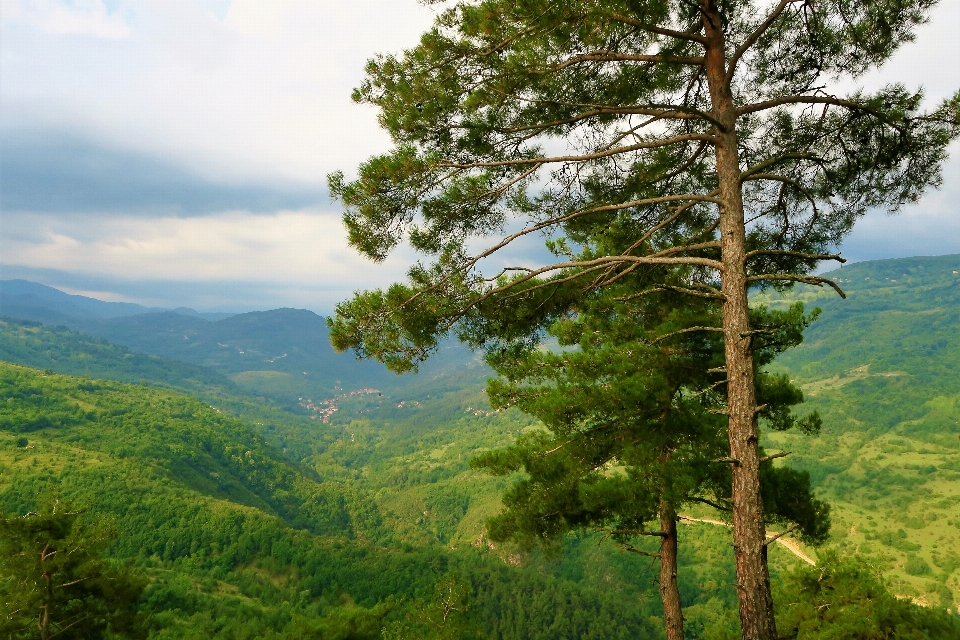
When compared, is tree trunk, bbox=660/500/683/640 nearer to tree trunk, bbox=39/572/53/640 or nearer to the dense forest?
the dense forest

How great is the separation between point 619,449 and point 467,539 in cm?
9598

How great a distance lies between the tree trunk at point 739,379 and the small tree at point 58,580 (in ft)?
42.3

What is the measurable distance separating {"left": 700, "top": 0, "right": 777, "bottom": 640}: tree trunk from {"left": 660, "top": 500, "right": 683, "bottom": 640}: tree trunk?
1767 millimetres

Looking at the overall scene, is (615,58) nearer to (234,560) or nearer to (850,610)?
(850,610)

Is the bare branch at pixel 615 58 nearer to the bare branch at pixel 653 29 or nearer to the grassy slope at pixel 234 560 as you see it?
the bare branch at pixel 653 29

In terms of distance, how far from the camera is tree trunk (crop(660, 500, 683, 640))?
17.5ft

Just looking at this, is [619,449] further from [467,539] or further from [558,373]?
[467,539]

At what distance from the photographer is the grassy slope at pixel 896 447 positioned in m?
70.9

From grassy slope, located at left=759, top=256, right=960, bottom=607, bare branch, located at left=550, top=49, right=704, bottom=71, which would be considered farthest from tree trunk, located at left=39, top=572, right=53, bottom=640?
grassy slope, located at left=759, top=256, right=960, bottom=607

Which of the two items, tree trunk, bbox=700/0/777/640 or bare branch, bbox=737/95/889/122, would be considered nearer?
tree trunk, bbox=700/0/777/640

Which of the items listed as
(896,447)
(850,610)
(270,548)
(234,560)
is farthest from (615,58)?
(896,447)

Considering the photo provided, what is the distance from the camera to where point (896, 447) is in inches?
4488

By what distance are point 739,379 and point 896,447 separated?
15215 cm

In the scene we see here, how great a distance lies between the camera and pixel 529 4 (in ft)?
13.2
